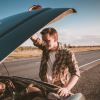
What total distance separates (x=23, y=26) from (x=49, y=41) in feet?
3.90

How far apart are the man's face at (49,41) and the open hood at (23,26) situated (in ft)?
2.40

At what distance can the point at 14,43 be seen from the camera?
2.45m

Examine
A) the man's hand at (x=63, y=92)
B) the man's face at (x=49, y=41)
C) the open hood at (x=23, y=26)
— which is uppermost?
the open hood at (x=23, y=26)

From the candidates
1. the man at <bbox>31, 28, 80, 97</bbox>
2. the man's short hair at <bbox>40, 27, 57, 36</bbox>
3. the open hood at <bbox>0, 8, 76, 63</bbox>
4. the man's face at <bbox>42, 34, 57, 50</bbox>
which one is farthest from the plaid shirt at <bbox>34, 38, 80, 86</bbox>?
the open hood at <bbox>0, 8, 76, 63</bbox>

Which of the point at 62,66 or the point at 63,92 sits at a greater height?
the point at 62,66

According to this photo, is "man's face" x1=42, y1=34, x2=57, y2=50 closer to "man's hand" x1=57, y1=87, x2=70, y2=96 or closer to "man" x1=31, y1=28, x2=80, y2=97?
"man" x1=31, y1=28, x2=80, y2=97

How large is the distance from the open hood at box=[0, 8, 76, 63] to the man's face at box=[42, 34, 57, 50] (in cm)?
73

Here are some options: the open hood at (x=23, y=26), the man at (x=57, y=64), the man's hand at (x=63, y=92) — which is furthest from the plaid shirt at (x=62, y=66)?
the open hood at (x=23, y=26)

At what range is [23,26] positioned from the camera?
8.87 feet

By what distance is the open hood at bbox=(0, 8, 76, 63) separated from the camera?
8.02ft

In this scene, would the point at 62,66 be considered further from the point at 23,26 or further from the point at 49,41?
the point at 23,26

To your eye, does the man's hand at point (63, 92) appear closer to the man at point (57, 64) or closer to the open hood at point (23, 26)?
the man at point (57, 64)

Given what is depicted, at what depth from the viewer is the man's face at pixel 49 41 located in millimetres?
3802

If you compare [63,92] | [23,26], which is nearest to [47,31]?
[63,92]
